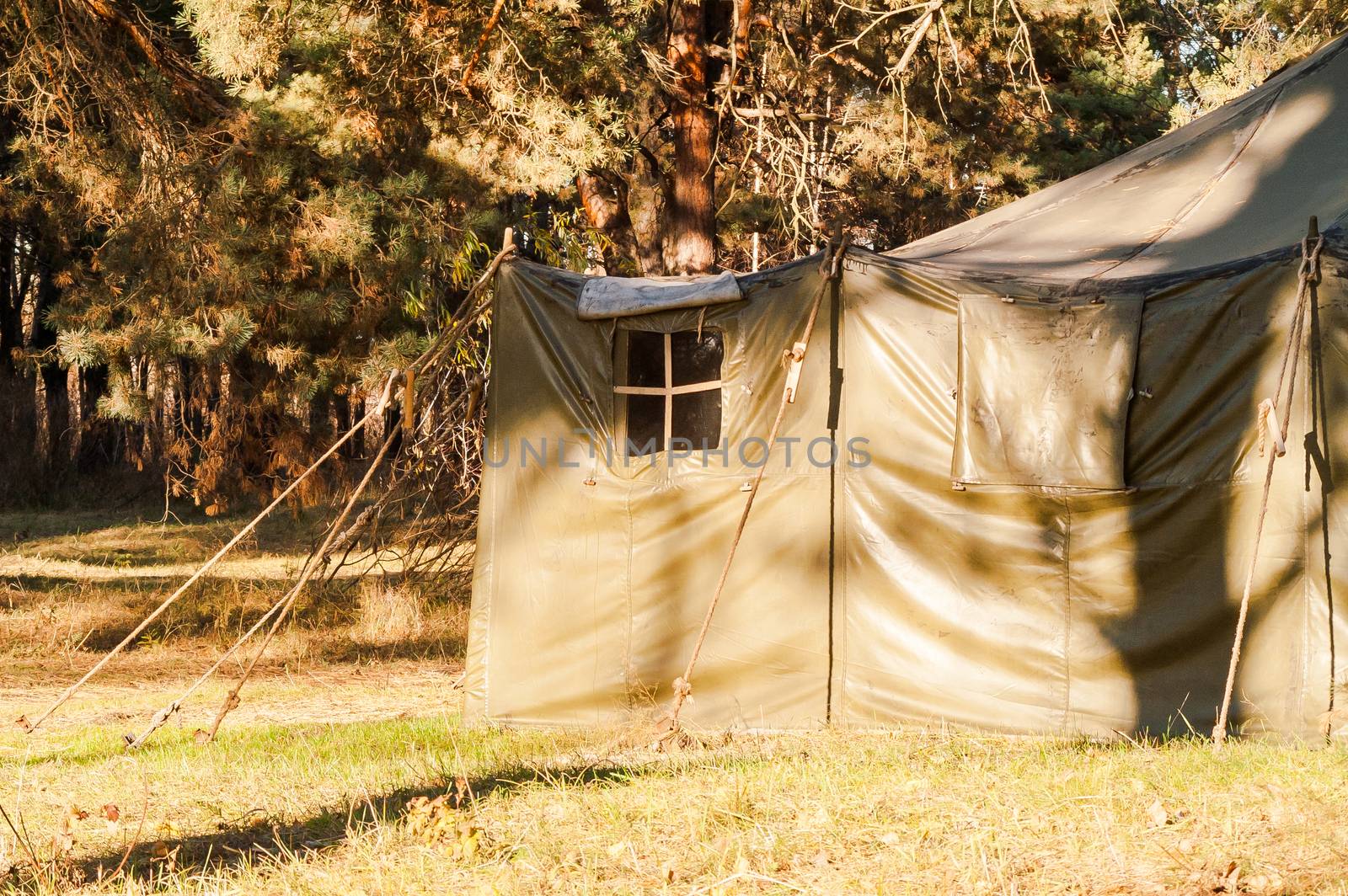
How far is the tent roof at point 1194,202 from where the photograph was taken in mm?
6105

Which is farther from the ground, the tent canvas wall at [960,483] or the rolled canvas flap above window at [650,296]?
the rolled canvas flap above window at [650,296]

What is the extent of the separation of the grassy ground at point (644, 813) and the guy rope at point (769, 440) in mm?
214

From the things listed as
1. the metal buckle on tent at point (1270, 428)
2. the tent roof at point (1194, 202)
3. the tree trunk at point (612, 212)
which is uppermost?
the tree trunk at point (612, 212)

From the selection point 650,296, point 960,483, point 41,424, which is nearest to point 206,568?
point 650,296

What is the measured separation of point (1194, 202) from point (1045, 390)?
73.8 inches

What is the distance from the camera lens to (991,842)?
11.9ft

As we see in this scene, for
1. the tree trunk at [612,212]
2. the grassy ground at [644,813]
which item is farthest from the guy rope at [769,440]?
the tree trunk at [612,212]

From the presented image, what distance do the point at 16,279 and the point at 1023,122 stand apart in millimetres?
20169

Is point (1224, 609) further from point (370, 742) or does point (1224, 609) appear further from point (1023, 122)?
point (1023, 122)

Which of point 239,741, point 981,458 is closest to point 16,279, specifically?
point 239,741

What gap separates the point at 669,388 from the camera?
20.9 feet

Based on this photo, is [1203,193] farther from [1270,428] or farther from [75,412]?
[75,412]

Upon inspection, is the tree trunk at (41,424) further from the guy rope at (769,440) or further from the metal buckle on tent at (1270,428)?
the metal buckle on tent at (1270,428)

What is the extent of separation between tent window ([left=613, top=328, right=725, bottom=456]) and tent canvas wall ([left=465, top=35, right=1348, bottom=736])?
0.7 inches
